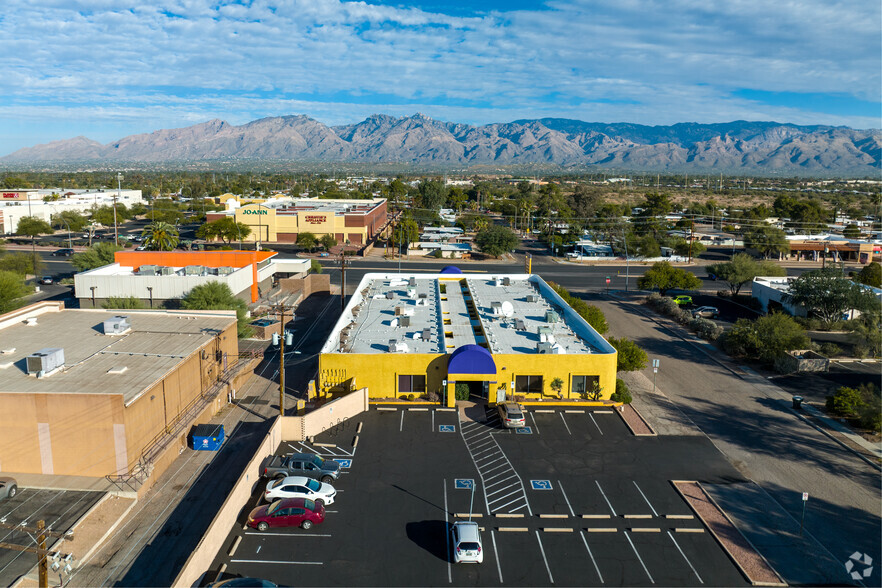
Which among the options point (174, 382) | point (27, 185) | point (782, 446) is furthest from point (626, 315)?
point (27, 185)

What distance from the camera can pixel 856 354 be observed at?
39.1m

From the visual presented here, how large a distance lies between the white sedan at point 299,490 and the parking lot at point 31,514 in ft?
21.1

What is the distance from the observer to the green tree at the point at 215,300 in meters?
42.3

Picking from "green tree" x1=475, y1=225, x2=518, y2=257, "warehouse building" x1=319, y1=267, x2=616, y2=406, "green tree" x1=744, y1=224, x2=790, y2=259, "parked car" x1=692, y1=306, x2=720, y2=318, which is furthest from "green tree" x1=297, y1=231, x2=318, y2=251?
"green tree" x1=744, y1=224, x2=790, y2=259

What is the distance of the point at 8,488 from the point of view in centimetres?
2109

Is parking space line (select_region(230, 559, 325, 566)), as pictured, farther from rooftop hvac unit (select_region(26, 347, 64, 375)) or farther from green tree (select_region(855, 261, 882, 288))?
green tree (select_region(855, 261, 882, 288))

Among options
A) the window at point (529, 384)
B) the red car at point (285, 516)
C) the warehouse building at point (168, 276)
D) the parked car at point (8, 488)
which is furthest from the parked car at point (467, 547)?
the warehouse building at point (168, 276)

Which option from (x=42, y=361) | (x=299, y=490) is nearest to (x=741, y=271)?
(x=299, y=490)

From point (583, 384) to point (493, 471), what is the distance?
31.3 feet

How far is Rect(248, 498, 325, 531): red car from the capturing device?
19.8m

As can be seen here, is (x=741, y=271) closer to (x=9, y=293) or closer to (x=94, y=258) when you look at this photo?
(x=9, y=293)

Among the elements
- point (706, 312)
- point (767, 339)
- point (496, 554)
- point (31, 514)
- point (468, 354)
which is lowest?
point (496, 554)

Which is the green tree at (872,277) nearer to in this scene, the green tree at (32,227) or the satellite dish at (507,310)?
the satellite dish at (507,310)

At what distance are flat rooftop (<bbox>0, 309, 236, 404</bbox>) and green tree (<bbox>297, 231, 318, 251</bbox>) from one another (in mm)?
51981
